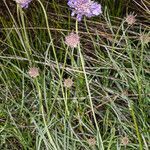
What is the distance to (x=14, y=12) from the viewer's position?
1625mm

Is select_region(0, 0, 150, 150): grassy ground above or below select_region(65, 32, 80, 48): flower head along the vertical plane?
below

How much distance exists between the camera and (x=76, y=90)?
123 cm

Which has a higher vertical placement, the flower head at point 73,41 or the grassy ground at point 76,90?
the flower head at point 73,41

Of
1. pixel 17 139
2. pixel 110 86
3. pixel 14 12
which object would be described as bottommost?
pixel 17 139

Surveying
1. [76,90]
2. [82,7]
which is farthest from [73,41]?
[76,90]

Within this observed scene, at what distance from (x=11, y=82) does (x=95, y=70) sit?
0.25 metres

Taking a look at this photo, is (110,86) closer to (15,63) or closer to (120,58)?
(120,58)

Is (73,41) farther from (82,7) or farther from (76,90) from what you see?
(76,90)

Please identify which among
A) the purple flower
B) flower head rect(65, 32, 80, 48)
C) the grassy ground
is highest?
the purple flower

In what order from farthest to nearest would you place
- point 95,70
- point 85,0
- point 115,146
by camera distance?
point 95,70, point 115,146, point 85,0

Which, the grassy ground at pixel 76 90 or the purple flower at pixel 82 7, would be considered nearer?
the purple flower at pixel 82 7

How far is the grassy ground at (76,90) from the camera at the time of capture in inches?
47.5

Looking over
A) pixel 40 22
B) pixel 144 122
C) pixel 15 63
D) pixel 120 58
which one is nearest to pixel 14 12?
pixel 40 22

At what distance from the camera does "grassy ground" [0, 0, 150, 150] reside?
3.96ft
